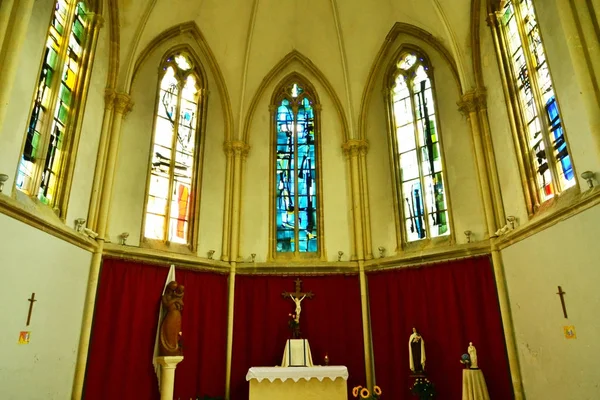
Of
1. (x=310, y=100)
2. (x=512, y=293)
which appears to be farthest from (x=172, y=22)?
(x=512, y=293)

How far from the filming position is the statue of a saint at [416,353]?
9648 mm

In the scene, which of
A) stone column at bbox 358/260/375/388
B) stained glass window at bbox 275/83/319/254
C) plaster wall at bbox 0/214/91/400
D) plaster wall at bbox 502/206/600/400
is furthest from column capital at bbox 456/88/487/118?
plaster wall at bbox 0/214/91/400

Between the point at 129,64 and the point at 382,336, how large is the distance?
29.5 feet

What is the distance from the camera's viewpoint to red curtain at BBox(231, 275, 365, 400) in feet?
35.5

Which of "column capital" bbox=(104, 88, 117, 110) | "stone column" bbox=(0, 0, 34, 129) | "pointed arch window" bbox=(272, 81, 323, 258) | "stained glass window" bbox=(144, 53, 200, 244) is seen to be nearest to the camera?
"stone column" bbox=(0, 0, 34, 129)

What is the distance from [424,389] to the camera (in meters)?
9.05

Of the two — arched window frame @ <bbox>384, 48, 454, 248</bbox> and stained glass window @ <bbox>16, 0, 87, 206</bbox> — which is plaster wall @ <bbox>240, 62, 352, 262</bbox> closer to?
arched window frame @ <bbox>384, 48, 454, 248</bbox>

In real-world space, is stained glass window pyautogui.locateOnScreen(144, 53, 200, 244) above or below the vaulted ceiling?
below

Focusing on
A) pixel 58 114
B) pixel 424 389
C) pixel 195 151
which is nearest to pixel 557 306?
pixel 424 389

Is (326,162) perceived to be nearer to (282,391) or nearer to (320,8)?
(320,8)

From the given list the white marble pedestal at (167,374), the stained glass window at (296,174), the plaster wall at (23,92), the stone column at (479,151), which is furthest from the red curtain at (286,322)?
the plaster wall at (23,92)

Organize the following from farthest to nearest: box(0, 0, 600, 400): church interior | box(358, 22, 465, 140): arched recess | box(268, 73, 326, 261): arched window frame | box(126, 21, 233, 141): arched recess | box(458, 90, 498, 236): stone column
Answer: box(268, 73, 326, 261): arched window frame → box(358, 22, 465, 140): arched recess → box(126, 21, 233, 141): arched recess → box(458, 90, 498, 236): stone column → box(0, 0, 600, 400): church interior

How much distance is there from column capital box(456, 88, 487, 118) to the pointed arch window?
13.9ft

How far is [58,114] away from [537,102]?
9.19 m
